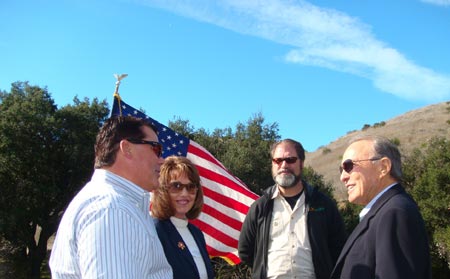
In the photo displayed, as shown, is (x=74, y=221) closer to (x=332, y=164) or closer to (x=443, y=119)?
(x=332, y=164)

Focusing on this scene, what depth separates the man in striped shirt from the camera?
1.96 meters

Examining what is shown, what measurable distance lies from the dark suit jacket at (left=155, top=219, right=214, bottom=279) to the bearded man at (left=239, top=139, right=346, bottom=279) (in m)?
1.20

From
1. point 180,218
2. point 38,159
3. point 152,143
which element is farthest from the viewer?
point 38,159

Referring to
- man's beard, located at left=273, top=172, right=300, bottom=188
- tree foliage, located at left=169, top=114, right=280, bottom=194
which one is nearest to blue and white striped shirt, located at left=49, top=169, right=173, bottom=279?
man's beard, located at left=273, top=172, right=300, bottom=188

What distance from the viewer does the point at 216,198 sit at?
651 cm

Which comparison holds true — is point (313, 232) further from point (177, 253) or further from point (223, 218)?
point (223, 218)

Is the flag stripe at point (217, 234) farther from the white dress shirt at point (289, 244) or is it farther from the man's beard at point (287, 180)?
the man's beard at point (287, 180)

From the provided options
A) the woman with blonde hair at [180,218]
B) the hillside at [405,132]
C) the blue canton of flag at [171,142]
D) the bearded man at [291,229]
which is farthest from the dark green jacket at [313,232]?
the hillside at [405,132]

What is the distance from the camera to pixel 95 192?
216 cm

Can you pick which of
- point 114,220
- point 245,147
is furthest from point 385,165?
point 245,147

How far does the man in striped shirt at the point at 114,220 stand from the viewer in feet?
6.44

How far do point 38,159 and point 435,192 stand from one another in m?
24.8

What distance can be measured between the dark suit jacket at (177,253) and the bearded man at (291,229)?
1.20m

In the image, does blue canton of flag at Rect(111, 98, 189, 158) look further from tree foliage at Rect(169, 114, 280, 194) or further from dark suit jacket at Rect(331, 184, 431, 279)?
tree foliage at Rect(169, 114, 280, 194)
